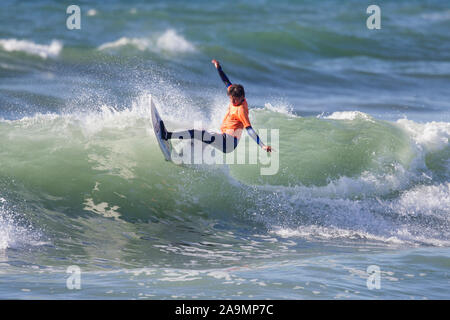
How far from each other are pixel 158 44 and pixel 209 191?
1467cm

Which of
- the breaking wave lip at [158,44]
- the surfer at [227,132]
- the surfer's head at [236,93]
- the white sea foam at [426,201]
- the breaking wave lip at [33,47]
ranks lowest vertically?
the white sea foam at [426,201]

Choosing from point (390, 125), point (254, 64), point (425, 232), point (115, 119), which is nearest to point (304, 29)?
point (254, 64)

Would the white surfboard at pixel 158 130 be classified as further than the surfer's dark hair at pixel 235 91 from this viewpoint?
Yes

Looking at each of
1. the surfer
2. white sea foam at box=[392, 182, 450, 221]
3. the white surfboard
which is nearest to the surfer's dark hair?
the surfer

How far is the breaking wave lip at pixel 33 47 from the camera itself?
20.6 meters

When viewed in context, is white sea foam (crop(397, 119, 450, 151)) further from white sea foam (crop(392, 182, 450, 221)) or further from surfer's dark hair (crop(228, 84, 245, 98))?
surfer's dark hair (crop(228, 84, 245, 98))

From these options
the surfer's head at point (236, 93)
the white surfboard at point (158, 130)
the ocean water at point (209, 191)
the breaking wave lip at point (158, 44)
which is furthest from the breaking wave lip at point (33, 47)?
the surfer's head at point (236, 93)

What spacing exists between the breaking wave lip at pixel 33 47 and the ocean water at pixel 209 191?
0.41ft

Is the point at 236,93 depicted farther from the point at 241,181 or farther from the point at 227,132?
the point at 241,181

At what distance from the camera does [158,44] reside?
23.5 metres

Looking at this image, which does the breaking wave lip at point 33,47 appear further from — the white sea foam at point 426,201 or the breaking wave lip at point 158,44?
the white sea foam at point 426,201

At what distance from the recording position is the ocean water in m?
6.43

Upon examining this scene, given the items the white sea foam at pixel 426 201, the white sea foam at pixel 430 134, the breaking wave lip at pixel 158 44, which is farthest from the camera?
the breaking wave lip at pixel 158 44

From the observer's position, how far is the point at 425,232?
29.3 ft
